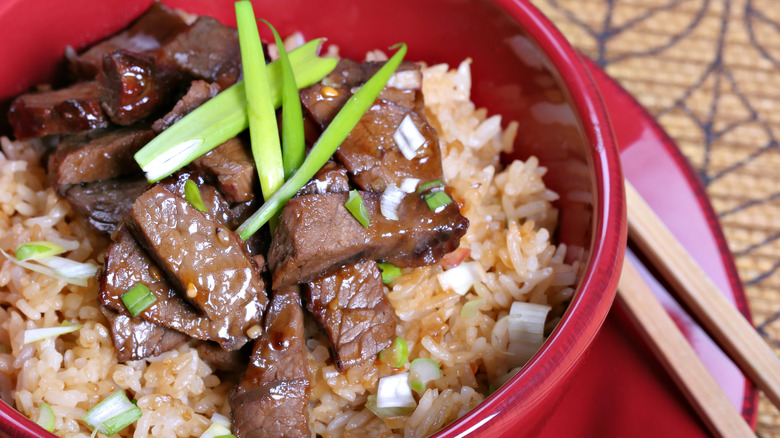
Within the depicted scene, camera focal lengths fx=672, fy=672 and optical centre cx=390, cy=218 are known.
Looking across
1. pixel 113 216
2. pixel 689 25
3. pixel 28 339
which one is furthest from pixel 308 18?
pixel 689 25

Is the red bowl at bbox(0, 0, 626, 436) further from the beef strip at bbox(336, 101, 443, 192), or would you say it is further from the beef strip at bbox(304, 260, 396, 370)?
the beef strip at bbox(336, 101, 443, 192)

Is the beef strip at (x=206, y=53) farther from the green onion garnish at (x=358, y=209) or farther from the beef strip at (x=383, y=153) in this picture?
the green onion garnish at (x=358, y=209)

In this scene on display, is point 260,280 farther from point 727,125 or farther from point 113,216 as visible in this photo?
point 727,125

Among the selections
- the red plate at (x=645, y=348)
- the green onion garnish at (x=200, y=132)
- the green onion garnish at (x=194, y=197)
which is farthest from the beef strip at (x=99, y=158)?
the red plate at (x=645, y=348)

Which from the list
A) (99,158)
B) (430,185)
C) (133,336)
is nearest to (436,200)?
(430,185)

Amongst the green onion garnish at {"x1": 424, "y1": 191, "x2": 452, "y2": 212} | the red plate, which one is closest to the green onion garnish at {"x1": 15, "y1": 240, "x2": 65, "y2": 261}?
the green onion garnish at {"x1": 424, "y1": 191, "x2": 452, "y2": 212}

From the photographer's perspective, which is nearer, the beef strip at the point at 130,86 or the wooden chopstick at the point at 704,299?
the beef strip at the point at 130,86
